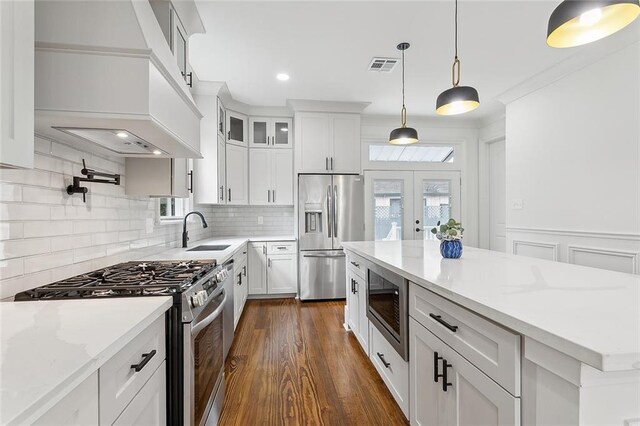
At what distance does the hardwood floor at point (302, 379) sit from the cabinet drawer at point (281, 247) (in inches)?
41.2

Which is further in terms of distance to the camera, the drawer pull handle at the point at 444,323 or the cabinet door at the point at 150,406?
the drawer pull handle at the point at 444,323

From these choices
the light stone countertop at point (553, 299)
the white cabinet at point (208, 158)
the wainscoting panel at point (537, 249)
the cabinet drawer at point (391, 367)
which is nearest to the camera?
the light stone countertop at point (553, 299)

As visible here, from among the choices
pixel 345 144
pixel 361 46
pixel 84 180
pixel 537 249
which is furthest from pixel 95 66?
pixel 537 249

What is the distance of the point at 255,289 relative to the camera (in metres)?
4.15

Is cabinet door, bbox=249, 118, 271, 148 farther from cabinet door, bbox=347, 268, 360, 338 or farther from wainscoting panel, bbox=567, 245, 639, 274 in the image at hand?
wainscoting panel, bbox=567, 245, 639, 274

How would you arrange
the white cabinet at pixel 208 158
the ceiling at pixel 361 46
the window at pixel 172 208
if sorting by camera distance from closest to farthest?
the ceiling at pixel 361 46 → the window at pixel 172 208 → the white cabinet at pixel 208 158

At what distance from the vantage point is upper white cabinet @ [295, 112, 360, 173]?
430 cm

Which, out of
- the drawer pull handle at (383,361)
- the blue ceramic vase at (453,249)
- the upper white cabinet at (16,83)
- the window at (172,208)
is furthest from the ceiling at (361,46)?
the drawer pull handle at (383,361)

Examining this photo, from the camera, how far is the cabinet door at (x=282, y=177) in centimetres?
445

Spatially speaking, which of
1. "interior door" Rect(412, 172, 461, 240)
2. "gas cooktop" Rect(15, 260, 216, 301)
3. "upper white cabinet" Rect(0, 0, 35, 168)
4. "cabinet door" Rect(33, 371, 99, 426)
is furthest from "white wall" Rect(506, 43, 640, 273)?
"upper white cabinet" Rect(0, 0, 35, 168)

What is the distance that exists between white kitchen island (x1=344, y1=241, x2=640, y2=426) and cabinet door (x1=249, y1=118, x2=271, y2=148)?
3345 mm

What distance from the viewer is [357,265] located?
8.72ft

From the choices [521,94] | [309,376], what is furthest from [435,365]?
[521,94]

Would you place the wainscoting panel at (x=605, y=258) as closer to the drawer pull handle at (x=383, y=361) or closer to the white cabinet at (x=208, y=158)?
the drawer pull handle at (x=383, y=361)
